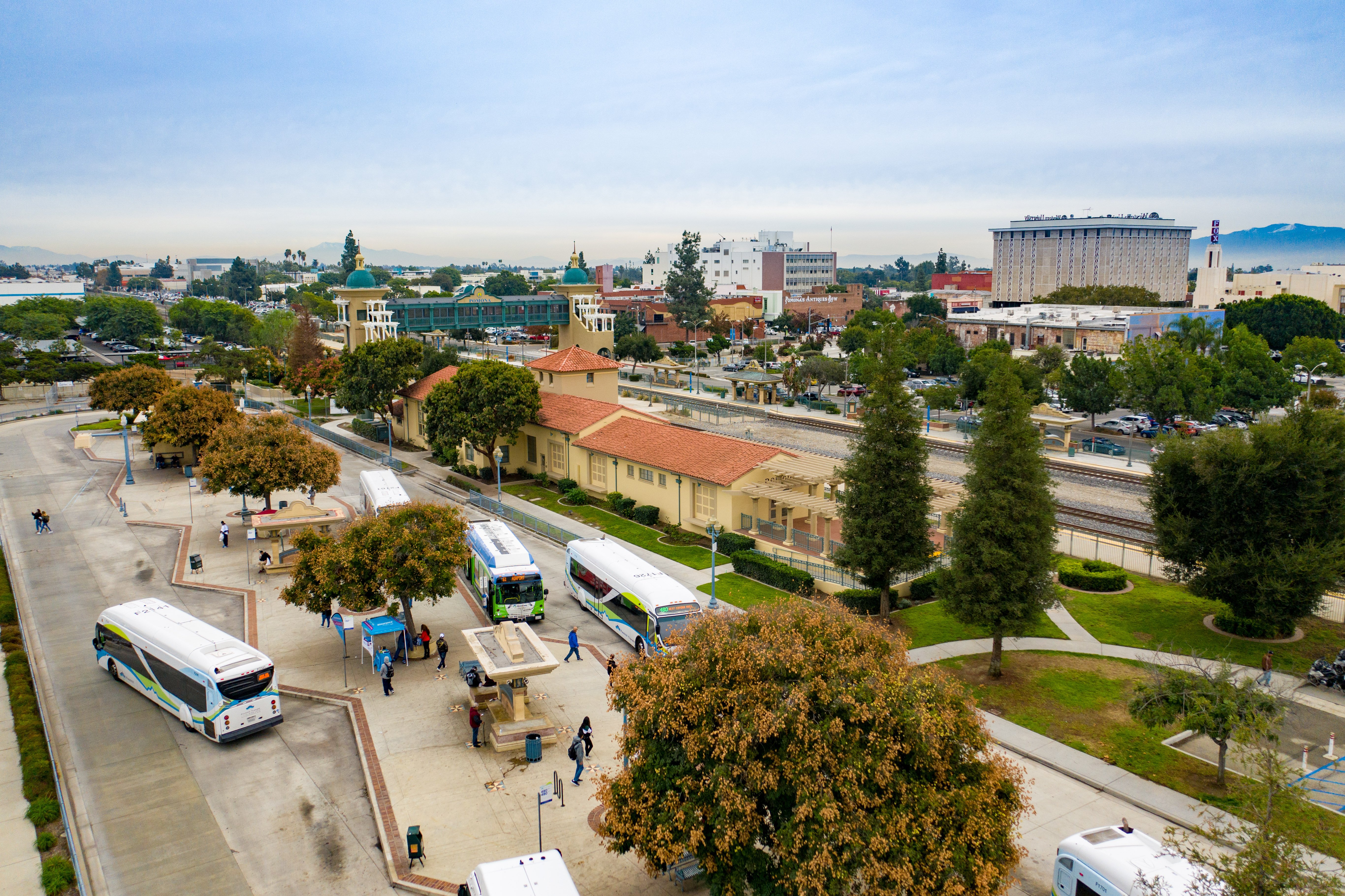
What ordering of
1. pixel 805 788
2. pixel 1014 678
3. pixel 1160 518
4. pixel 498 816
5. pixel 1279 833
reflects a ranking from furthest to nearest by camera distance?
1. pixel 1160 518
2. pixel 1014 678
3. pixel 498 816
4. pixel 805 788
5. pixel 1279 833

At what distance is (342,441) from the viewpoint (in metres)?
68.6

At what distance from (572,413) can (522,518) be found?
33.2 feet

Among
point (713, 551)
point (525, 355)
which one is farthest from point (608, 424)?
point (525, 355)

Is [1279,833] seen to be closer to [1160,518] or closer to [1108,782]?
[1108,782]

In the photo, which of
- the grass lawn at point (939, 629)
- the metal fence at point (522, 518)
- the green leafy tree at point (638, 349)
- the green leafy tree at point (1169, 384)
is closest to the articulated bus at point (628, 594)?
the metal fence at point (522, 518)

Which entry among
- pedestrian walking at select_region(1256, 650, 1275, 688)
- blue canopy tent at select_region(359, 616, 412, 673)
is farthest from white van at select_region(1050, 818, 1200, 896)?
blue canopy tent at select_region(359, 616, 412, 673)

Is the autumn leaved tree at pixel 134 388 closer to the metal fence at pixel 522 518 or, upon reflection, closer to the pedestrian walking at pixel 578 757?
the metal fence at pixel 522 518

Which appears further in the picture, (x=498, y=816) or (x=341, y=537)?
(x=341, y=537)

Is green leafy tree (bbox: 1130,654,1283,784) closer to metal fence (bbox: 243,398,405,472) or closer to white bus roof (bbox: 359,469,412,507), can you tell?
white bus roof (bbox: 359,469,412,507)

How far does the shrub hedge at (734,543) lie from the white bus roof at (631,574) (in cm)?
462

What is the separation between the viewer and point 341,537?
2905 cm

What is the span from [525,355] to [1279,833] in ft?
402

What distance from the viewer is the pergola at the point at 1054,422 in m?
64.5

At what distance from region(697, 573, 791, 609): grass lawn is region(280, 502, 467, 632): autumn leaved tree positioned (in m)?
10.5
